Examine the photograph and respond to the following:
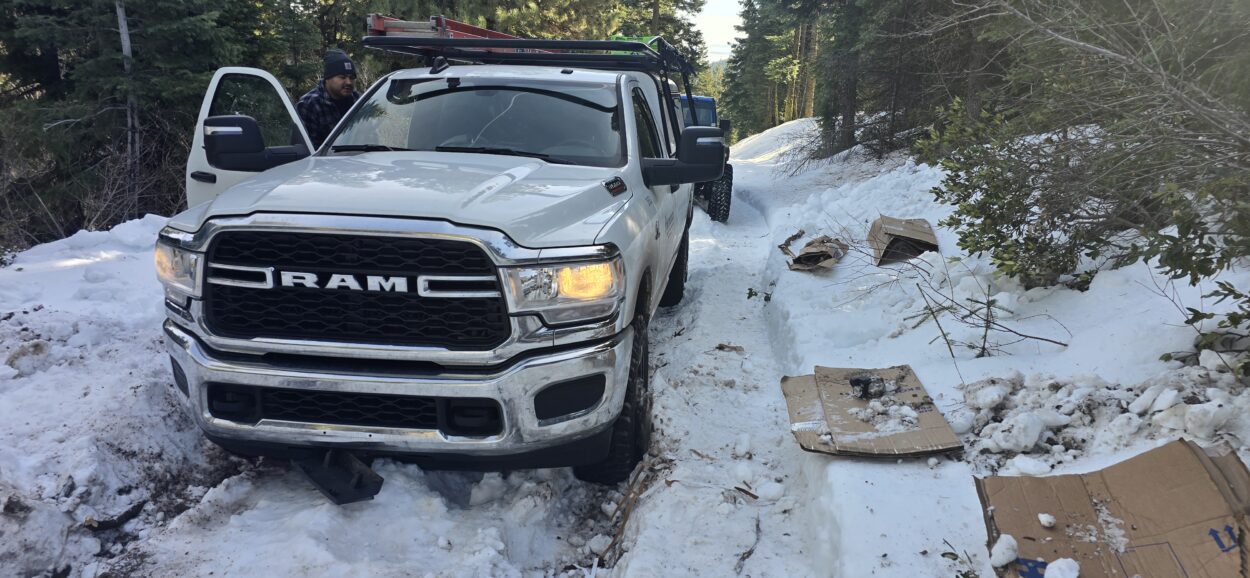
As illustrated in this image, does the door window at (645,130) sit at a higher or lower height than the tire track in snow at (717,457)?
higher

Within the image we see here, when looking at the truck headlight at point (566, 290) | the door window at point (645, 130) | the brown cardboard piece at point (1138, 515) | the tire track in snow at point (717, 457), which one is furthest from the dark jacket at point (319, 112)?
the brown cardboard piece at point (1138, 515)

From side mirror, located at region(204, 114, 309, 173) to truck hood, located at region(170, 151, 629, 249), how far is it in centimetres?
45

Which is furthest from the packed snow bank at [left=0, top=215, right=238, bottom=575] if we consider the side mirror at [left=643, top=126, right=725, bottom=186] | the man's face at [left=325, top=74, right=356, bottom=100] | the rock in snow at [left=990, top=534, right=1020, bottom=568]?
the rock in snow at [left=990, top=534, right=1020, bottom=568]

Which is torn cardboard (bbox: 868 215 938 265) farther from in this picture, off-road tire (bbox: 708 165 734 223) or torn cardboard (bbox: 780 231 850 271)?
off-road tire (bbox: 708 165 734 223)

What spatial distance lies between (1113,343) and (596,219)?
8.66ft

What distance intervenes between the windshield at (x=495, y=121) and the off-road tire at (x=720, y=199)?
6.79 metres

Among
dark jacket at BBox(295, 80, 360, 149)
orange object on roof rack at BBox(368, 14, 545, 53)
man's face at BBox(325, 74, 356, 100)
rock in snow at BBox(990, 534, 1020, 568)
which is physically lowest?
rock in snow at BBox(990, 534, 1020, 568)

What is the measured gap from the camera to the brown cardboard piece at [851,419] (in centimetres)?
312

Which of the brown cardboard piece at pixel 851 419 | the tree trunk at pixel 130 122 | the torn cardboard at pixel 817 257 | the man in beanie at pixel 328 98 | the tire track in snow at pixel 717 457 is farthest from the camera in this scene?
the tree trunk at pixel 130 122

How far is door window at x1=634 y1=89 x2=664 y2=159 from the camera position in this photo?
4.33 metres

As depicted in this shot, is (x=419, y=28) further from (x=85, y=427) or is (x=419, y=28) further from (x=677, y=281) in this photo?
(x=85, y=427)

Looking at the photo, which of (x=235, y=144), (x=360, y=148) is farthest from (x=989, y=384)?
(x=235, y=144)

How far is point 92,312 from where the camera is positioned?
4.43 meters

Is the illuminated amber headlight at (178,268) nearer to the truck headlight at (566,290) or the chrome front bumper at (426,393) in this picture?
the chrome front bumper at (426,393)
